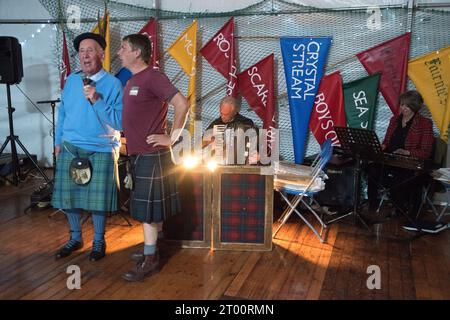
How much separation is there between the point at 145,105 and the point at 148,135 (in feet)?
0.58

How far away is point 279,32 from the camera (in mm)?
4891

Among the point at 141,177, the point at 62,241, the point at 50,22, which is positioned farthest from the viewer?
the point at 50,22

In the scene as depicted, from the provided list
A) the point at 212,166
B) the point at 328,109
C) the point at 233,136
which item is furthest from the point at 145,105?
the point at 328,109

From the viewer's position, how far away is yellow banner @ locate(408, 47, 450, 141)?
170 inches

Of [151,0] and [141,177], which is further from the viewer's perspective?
[151,0]

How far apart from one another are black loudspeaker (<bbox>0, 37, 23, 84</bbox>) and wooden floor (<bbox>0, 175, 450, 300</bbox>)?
5.65ft

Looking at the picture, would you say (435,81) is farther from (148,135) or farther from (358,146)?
(148,135)

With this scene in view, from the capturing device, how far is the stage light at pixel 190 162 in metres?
3.34

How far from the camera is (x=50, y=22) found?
5.80 metres
